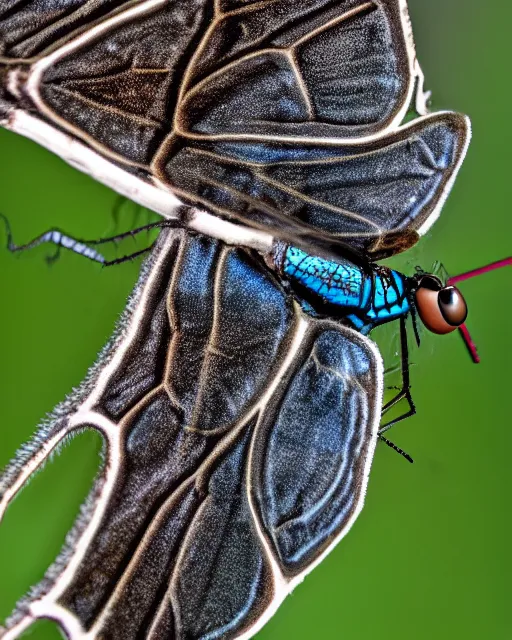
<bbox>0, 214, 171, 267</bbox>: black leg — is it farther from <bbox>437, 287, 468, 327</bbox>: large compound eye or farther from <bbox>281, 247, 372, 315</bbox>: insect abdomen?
<bbox>437, 287, 468, 327</bbox>: large compound eye

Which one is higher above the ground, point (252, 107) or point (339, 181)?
point (252, 107)

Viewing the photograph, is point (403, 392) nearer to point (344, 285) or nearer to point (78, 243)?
point (344, 285)

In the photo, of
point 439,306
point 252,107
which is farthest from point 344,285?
point 252,107

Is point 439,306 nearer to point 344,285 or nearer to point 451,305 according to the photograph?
point 451,305

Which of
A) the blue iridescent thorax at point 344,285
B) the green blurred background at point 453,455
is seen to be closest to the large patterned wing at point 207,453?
the blue iridescent thorax at point 344,285

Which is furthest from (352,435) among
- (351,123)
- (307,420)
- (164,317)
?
(351,123)

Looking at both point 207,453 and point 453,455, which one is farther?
point 453,455

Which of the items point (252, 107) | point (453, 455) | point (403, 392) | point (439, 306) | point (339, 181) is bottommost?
point (453, 455)
